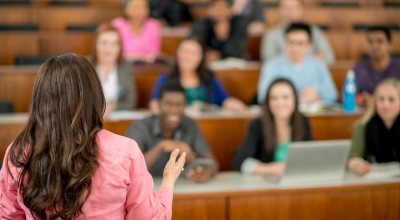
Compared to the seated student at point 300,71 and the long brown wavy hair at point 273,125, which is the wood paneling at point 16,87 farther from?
the long brown wavy hair at point 273,125

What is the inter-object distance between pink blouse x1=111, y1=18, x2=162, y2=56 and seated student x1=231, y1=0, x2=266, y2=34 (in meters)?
0.99

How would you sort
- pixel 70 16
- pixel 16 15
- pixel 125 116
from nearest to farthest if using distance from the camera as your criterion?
1. pixel 125 116
2. pixel 16 15
3. pixel 70 16

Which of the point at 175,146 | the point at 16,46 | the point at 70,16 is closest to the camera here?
the point at 175,146

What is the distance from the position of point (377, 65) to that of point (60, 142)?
3259 millimetres

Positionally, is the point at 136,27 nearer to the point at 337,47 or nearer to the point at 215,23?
the point at 215,23

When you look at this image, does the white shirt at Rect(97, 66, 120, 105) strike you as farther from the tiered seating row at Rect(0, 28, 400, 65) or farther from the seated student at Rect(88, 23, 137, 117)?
the tiered seating row at Rect(0, 28, 400, 65)

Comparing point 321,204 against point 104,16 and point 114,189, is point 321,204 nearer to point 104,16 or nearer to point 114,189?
point 114,189

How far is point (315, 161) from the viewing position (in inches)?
77.1

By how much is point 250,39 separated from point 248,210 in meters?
3.14

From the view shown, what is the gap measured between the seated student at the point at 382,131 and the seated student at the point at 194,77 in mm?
1020

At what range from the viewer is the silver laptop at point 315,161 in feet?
6.19

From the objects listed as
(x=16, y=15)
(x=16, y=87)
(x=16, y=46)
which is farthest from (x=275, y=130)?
(x=16, y=15)

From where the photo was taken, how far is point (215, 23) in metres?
4.42

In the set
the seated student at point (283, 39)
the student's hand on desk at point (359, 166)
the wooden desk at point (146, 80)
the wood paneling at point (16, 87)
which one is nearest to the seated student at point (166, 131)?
the student's hand on desk at point (359, 166)
